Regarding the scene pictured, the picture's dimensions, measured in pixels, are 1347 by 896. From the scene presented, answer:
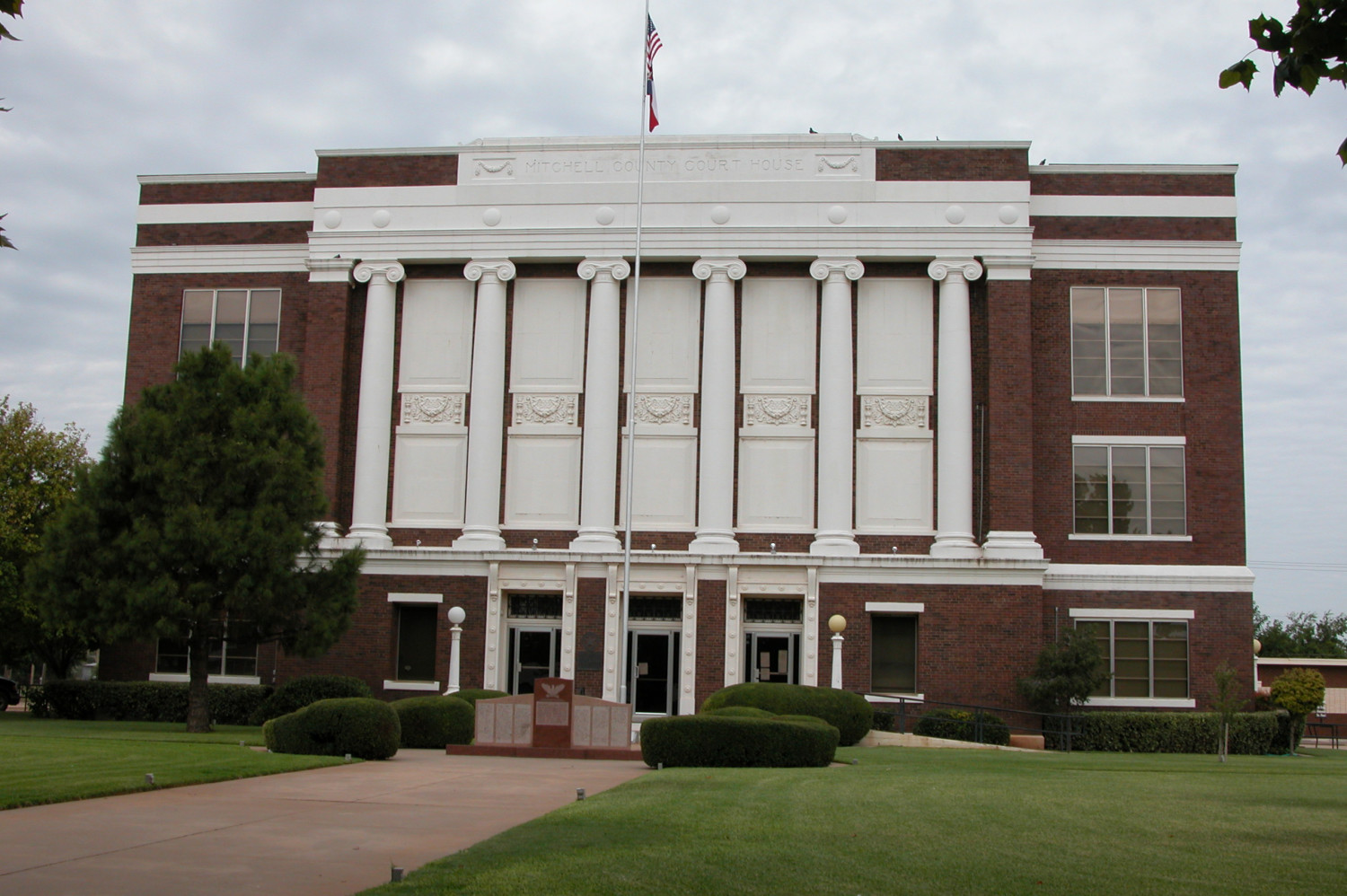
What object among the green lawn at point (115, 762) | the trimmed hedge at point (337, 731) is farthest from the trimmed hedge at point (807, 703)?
the green lawn at point (115, 762)

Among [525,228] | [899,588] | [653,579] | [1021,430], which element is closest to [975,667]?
[899,588]

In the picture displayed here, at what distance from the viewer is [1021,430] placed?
35625 millimetres

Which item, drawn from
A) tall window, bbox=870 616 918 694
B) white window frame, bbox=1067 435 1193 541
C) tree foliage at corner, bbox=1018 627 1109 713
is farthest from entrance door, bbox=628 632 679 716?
white window frame, bbox=1067 435 1193 541

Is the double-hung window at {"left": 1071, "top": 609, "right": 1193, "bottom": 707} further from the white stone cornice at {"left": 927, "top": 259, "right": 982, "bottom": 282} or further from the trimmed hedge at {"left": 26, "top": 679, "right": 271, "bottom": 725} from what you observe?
the trimmed hedge at {"left": 26, "top": 679, "right": 271, "bottom": 725}

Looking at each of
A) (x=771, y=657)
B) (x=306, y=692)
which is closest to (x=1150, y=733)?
(x=771, y=657)

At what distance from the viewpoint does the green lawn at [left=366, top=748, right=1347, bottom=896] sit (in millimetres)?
9281

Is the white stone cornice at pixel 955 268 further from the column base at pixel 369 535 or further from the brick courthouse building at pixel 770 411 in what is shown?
the column base at pixel 369 535

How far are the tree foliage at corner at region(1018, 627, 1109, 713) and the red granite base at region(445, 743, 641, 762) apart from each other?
13.4 m

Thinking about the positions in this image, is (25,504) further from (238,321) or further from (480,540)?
(480,540)

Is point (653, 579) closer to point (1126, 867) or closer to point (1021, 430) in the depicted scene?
point (1021, 430)

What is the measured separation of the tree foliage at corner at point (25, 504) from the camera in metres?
36.0

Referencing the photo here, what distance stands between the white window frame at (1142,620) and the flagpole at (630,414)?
11910mm

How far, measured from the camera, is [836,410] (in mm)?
36469

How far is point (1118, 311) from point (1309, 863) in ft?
94.2
